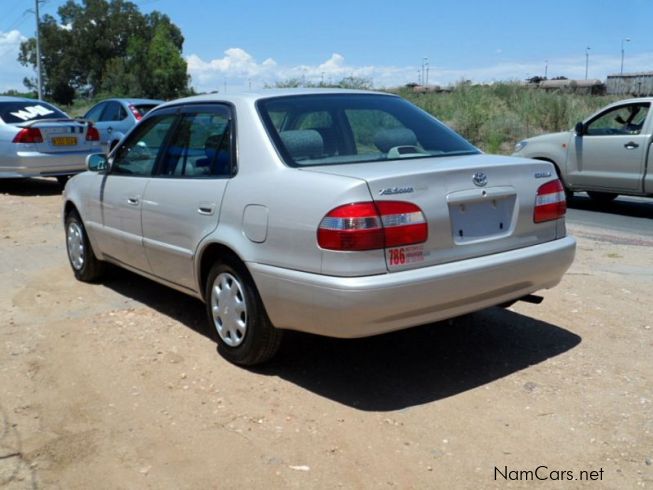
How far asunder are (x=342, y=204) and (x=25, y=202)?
32.1ft

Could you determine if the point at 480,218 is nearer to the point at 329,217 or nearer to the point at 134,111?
the point at 329,217

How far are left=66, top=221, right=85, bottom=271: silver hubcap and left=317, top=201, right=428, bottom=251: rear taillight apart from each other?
3.53 m

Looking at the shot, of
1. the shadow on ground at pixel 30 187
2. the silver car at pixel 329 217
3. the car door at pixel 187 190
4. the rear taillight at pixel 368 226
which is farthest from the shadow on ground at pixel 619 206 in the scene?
the shadow on ground at pixel 30 187

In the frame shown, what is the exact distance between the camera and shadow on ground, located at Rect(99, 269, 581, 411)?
4258 millimetres

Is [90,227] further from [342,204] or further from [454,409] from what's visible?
[454,409]

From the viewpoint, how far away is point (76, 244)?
6.76 meters

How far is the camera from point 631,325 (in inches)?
210

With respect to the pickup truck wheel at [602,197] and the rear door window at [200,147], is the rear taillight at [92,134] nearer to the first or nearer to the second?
the rear door window at [200,147]

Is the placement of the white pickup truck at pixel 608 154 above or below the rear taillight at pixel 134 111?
below

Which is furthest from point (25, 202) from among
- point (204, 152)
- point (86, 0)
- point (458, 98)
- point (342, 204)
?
point (86, 0)

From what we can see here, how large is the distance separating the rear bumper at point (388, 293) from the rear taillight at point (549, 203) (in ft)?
0.84

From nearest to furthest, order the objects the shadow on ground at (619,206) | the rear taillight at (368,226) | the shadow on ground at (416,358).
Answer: the rear taillight at (368,226)
the shadow on ground at (416,358)
the shadow on ground at (619,206)

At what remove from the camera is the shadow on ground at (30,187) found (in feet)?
44.2

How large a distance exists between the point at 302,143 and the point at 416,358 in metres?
1.55
